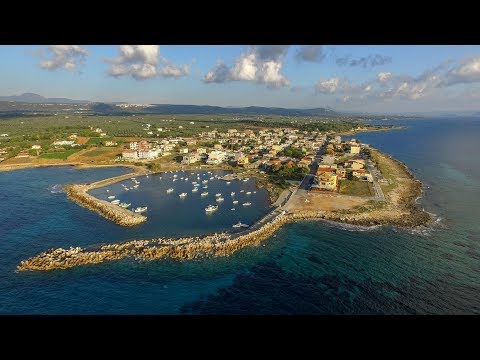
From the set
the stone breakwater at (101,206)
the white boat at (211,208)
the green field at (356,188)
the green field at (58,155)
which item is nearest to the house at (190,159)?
the stone breakwater at (101,206)

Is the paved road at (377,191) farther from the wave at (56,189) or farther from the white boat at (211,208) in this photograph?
the wave at (56,189)

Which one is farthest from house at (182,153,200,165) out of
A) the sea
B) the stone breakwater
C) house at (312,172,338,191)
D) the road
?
house at (312,172,338,191)

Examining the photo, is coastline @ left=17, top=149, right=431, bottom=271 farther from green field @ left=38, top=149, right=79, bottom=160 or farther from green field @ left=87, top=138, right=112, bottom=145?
green field @ left=87, top=138, right=112, bottom=145

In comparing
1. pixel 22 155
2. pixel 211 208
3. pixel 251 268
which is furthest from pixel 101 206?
pixel 22 155

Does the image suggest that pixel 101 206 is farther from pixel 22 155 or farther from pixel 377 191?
pixel 22 155
